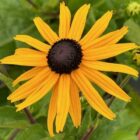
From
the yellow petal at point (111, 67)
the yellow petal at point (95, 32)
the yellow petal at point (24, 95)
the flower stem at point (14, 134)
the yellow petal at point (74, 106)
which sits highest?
the yellow petal at point (95, 32)

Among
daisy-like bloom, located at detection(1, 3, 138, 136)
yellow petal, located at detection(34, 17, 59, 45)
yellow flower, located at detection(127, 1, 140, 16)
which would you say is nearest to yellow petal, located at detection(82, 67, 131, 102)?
daisy-like bloom, located at detection(1, 3, 138, 136)

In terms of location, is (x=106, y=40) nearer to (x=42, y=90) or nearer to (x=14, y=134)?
(x=42, y=90)

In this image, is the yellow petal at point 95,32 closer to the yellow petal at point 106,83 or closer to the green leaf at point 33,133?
the yellow petal at point 106,83

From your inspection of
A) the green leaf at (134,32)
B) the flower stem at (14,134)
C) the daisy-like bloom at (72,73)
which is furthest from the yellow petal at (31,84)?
the green leaf at (134,32)

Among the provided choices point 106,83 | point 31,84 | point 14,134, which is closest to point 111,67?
point 106,83

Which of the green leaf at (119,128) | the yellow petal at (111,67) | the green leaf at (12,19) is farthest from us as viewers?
the green leaf at (12,19)

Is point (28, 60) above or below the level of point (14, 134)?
above

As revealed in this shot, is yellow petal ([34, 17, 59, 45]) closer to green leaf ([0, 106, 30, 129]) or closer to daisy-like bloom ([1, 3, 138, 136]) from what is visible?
daisy-like bloom ([1, 3, 138, 136])
